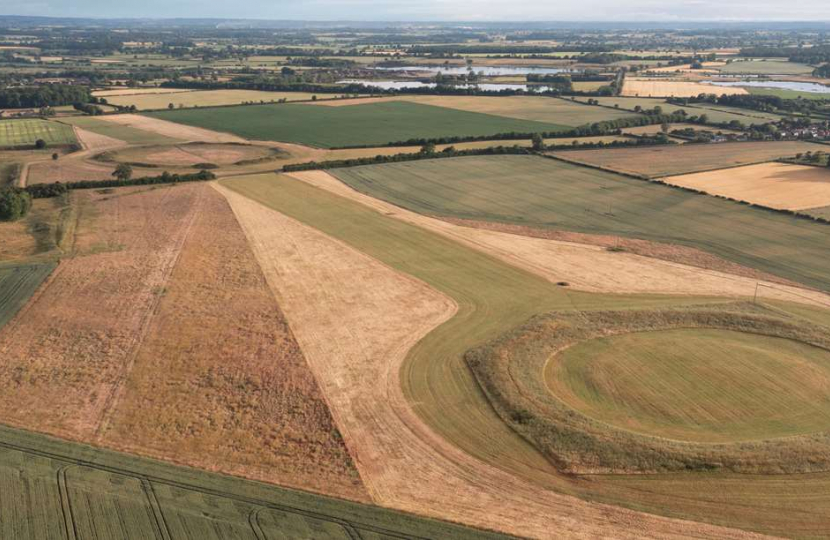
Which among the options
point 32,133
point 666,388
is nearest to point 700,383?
point 666,388

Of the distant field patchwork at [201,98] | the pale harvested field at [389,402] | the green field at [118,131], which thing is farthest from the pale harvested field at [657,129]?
the green field at [118,131]

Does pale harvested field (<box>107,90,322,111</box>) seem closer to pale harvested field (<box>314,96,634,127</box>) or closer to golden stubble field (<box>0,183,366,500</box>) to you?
pale harvested field (<box>314,96,634,127</box>)

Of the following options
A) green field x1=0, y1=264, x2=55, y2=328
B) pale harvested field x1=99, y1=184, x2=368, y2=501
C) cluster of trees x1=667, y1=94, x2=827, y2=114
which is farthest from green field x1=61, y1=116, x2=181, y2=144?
cluster of trees x1=667, y1=94, x2=827, y2=114

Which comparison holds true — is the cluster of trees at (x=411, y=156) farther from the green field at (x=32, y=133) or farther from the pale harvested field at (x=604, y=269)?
the green field at (x=32, y=133)

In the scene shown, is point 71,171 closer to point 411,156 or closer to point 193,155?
point 193,155

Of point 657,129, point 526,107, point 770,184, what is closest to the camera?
point 770,184
